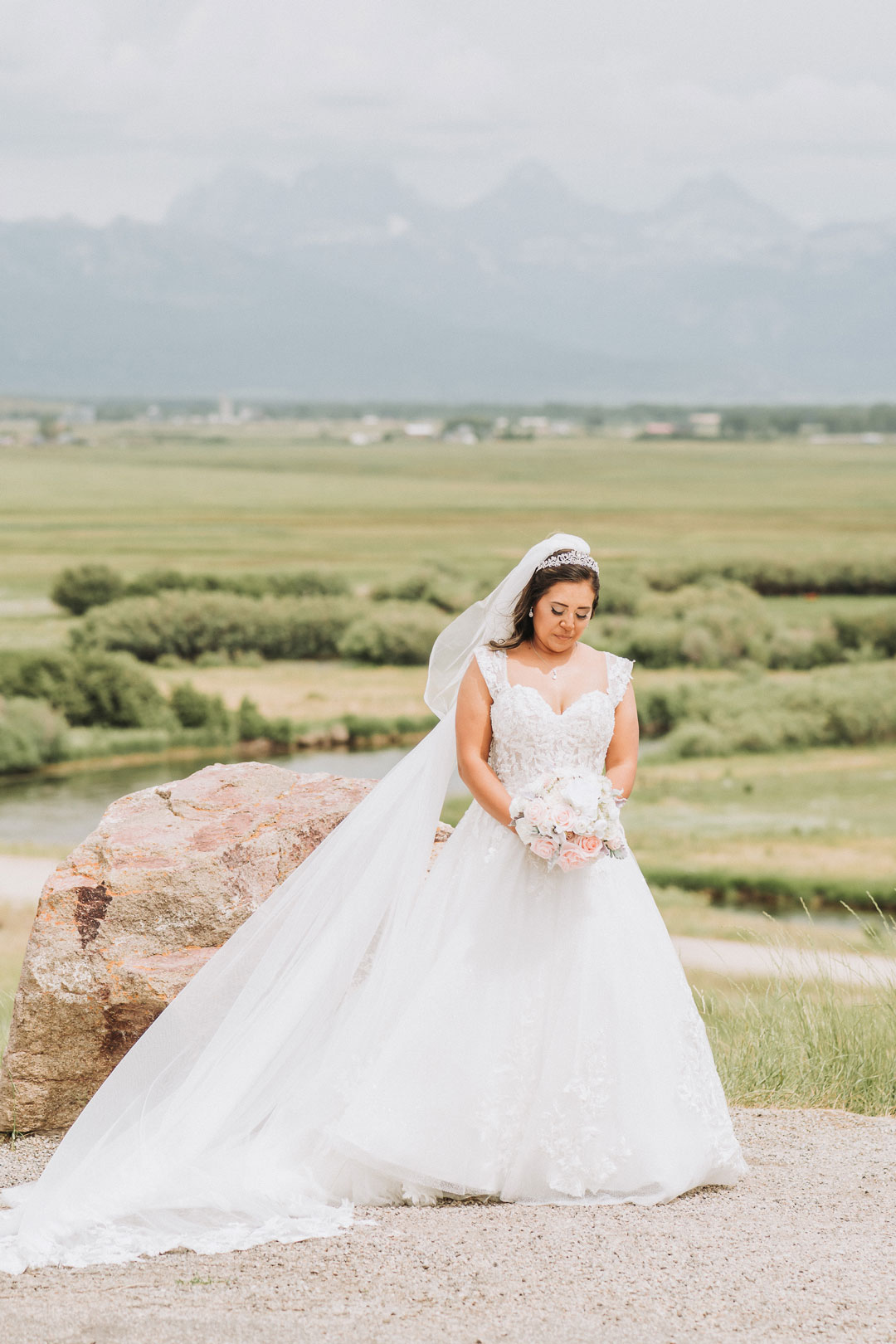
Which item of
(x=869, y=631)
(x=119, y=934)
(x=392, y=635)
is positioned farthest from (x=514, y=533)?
(x=119, y=934)

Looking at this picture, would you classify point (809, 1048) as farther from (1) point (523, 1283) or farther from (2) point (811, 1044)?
(1) point (523, 1283)

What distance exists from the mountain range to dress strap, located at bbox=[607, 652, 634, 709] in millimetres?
37847

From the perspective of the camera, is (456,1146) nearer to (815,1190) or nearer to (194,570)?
(815,1190)

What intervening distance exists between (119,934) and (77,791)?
758 inches

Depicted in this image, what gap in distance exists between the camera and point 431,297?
239 feet

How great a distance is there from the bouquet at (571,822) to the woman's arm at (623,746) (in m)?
0.26

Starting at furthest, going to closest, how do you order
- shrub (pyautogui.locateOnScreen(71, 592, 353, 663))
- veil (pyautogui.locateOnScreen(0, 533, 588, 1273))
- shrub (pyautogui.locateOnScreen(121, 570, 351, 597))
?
shrub (pyautogui.locateOnScreen(121, 570, 351, 597)) < shrub (pyautogui.locateOnScreen(71, 592, 353, 663)) < veil (pyautogui.locateOnScreen(0, 533, 588, 1273))

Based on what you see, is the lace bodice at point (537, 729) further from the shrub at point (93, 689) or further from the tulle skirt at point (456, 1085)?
the shrub at point (93, 689)

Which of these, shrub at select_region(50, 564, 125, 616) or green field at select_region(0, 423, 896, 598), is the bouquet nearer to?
→ shrub at select_region(50, 564, 125, 616)

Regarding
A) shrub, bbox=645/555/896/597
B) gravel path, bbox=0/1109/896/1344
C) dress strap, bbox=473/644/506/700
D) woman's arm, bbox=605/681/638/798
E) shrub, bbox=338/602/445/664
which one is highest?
dress strap, bbox=473/644/506/700

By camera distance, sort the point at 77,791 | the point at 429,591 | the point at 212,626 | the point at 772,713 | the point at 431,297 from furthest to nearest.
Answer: the point at 431,297 → the point at 429,591 → the point at 212,626 → the point at 772,713 → the point at 77,791

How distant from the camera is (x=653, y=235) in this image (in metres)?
105

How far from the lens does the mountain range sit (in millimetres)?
50312

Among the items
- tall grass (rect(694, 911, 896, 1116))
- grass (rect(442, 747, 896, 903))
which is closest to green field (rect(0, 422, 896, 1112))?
grass (rect(442, 747, 896, 903))
